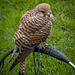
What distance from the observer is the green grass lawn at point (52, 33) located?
3.43m

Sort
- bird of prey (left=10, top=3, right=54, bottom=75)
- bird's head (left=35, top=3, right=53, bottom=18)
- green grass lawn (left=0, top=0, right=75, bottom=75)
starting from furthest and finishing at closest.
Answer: green grass lawn (left=0, top=0, right=75, bottom=75) → bird's head (left=35, top=3, right=53, bottom=18) → bird of prey (left=10, top=3, right=54, bottom=75)

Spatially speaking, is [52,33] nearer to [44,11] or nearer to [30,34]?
[44,11]

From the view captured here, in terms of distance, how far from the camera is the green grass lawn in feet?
11.3

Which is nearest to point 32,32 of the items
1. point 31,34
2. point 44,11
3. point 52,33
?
point 31,34

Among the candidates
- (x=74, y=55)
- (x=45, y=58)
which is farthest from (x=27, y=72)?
(x=74, y=55)

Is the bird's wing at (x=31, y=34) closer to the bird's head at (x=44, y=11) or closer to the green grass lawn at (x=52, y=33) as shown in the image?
the bird's head at (x=44, y=11)

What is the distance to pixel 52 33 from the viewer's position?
4.17 metres

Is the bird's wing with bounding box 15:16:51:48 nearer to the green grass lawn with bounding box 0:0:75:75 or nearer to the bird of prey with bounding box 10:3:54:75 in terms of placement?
the bird of prey with bounding box 10:3:54:75

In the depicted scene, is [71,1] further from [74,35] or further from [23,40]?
[23,40]

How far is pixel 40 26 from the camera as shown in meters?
2.23

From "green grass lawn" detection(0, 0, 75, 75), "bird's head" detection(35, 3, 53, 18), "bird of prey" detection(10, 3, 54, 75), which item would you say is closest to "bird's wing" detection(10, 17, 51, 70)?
"bird of prey" detection(10, 3, 54, 75)

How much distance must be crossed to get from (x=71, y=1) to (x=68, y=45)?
1.88 meters

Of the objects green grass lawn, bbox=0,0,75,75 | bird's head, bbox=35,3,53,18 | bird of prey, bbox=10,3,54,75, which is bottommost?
green grass lawn, bbox=0,0,75,75

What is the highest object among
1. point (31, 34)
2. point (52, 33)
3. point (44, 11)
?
point (44, 11)
